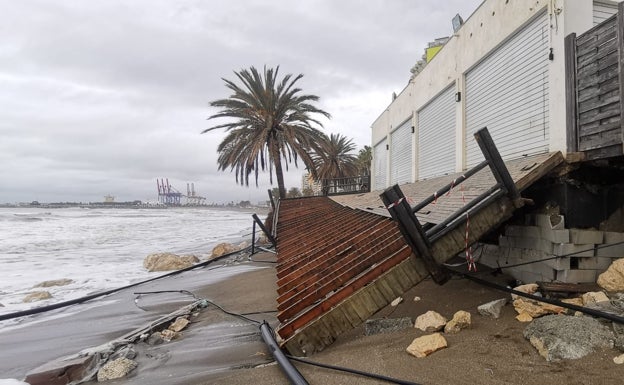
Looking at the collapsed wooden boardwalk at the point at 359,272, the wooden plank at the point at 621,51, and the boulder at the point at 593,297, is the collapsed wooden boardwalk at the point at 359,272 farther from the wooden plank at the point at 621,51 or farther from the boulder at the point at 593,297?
the boulder at the point at 593,297

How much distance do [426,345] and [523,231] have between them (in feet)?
8.67

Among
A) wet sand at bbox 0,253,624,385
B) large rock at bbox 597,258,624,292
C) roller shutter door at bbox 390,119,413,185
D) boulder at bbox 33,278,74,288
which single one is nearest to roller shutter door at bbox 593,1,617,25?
large rock at bbox 597,258,624,292

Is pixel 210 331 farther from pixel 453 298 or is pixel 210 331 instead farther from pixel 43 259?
pixel 43 259

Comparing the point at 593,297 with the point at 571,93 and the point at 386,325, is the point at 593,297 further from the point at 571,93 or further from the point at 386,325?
the point at 571,93

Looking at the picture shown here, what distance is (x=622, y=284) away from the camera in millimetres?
4152

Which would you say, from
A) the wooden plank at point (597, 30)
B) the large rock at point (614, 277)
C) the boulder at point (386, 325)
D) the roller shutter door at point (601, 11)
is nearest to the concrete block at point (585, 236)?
the large rock at point (614, 277)

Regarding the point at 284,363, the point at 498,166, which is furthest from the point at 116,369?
the point at 498,166

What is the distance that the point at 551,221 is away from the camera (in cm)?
471

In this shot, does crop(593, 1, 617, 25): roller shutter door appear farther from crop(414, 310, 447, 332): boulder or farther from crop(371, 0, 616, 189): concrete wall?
crop(414, 310, 447, 332): boulder

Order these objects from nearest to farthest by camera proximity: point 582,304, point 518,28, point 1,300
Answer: point 582,304, point 518,28, point 1,300

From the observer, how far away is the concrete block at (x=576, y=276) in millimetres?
4480

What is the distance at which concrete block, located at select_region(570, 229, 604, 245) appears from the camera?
4.52 meters

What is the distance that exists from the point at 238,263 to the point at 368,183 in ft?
40.9

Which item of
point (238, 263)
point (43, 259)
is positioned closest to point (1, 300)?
point (238, 263)
